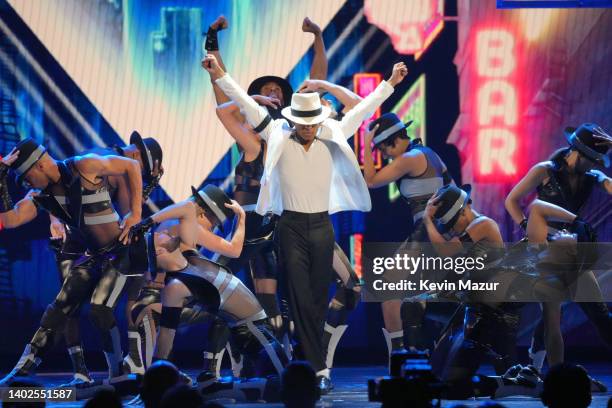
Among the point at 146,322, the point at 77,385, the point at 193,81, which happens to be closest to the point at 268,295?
the point at 146,322

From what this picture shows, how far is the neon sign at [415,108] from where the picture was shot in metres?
8.31

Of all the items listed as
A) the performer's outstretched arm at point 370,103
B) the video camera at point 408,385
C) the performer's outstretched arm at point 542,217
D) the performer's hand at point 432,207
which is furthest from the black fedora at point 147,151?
the video camera at point 408,385

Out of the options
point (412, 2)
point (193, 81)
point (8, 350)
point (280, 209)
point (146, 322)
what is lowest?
point (8, 350)

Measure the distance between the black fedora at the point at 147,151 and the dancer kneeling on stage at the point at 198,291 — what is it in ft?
A: 3.28

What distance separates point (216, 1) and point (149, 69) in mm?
762

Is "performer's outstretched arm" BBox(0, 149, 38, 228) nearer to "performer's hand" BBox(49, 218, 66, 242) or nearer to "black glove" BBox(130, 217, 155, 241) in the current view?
"performer's hand" BBox(49, 218, 66, 242)

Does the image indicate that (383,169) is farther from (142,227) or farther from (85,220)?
(85,220)

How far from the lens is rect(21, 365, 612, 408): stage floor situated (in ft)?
19.2

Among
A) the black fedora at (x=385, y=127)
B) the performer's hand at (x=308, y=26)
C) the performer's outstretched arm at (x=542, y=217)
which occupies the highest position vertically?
the performer's hand at (x=308, y=26)

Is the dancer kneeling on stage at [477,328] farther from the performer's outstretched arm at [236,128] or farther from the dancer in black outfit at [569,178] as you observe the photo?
the performer's outstretched arm at [236,128]

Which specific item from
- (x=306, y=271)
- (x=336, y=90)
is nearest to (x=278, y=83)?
(x=336, y=90)

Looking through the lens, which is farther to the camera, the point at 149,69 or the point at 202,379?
the point at 149,69

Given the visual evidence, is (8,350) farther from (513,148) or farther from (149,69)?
(513,148)

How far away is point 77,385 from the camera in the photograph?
641cm
